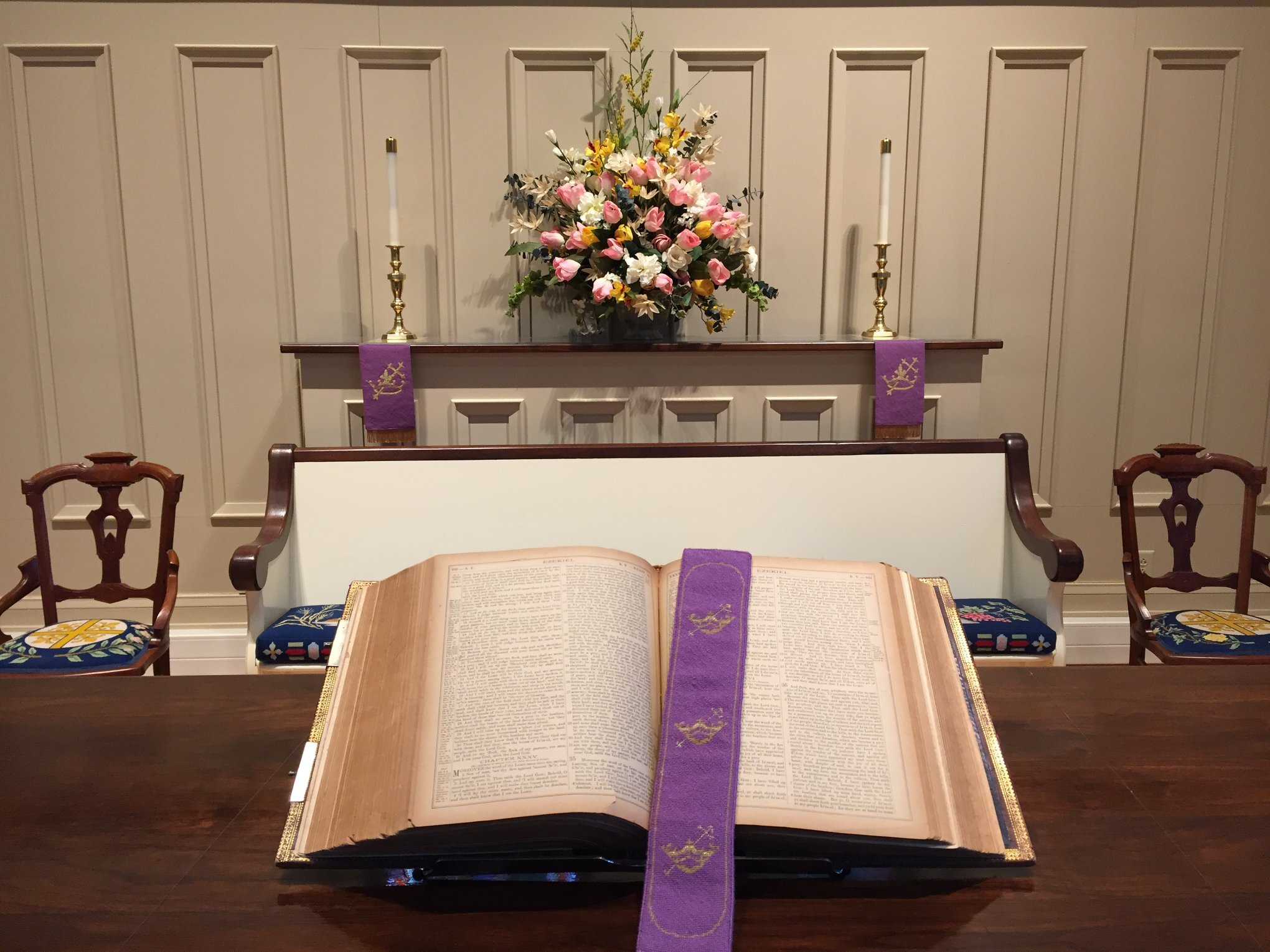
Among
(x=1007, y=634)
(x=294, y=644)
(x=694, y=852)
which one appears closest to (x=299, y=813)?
(x=694, y=852)

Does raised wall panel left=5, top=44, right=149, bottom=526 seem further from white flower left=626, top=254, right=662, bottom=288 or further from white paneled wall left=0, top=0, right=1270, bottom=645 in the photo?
white flower left=626, top=254, right=662, bottom=288

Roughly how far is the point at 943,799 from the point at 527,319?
2.80 m

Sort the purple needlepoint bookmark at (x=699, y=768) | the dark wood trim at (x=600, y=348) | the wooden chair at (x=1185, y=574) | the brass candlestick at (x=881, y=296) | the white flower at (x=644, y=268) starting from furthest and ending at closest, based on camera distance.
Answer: the brass candlestick at (x=881, y=296)
the dark wood trim at (x=600, y=348)
the white flower at (x=644, y=268)
the wooden chair at (x=1185, y=574)
the purple needlepoint bookmark at (x=699, y=768)

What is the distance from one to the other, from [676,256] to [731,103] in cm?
81

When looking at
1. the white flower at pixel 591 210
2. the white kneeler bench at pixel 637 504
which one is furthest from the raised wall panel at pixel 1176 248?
the white flower at pixel 591 210

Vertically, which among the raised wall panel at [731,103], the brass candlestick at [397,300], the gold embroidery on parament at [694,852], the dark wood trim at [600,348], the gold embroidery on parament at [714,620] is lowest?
the gold embroidery on parament at [694,852]

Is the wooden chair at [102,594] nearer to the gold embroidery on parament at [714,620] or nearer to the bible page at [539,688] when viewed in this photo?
the bible page at [539,688]

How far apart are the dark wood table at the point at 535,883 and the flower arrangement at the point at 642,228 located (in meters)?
2.01

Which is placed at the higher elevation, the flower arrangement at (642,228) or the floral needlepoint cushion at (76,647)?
the flower arrangement at (642,228)

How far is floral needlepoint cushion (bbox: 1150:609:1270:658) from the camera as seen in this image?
2.31 meters

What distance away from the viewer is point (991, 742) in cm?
72

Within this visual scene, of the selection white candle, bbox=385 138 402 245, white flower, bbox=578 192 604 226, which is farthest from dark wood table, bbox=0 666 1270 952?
white candle, bbox=385 138 402 245

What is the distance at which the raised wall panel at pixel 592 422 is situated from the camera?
2902 millimetres

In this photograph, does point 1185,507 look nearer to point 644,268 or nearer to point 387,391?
point 644,268
